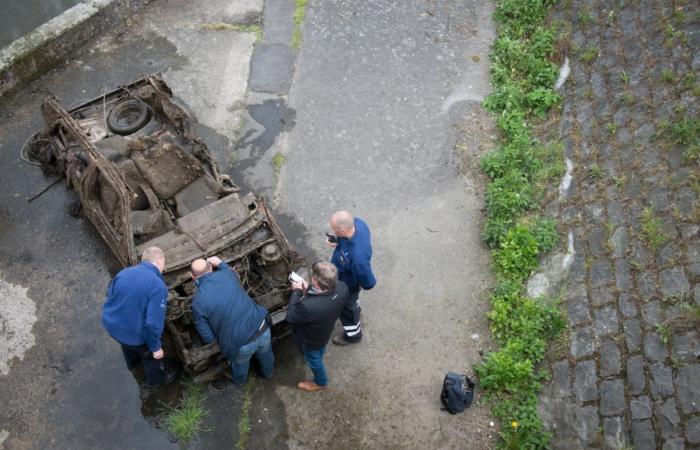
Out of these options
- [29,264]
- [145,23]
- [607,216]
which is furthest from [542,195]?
[145,23]

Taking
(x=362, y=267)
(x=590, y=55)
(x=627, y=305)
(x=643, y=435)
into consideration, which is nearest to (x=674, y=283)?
(x=627, y=305)

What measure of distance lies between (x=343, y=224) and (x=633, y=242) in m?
3.73

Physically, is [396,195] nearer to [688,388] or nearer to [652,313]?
[652,313]

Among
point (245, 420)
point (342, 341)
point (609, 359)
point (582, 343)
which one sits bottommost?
point (245, 420)

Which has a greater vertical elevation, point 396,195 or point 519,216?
point 519,216

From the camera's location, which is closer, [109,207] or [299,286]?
[299,286]

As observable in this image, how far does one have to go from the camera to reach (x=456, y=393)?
23.0ft

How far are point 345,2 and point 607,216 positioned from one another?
6942mm

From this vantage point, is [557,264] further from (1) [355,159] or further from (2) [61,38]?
(2) [61,38]

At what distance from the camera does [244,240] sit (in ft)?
23.5

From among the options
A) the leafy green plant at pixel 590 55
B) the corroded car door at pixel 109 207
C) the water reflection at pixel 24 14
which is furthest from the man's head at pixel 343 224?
the water reflection at pixel 24 14

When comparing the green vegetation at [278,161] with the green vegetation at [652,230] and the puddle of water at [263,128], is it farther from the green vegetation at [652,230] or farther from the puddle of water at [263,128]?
the green vegetation at [652,230]

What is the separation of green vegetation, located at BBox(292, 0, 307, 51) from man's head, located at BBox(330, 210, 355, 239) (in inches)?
228

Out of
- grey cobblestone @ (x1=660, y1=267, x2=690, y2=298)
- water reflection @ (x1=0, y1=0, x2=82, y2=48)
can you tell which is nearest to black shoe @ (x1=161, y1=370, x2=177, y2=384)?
grey cobblestone @ (x1=660, y1=267, x2=690, y2=298)
